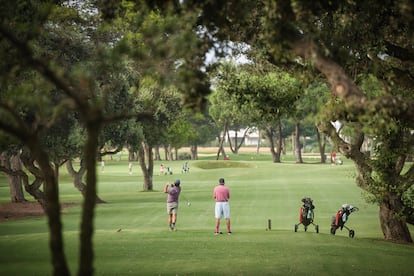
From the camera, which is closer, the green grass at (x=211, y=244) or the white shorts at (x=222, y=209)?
the green grass at (x=211, y=244)

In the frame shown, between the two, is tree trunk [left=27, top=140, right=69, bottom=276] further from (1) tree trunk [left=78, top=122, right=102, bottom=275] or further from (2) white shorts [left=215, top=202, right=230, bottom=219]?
(2) white shorts [left=215, top=202, right=230, bottom=219]

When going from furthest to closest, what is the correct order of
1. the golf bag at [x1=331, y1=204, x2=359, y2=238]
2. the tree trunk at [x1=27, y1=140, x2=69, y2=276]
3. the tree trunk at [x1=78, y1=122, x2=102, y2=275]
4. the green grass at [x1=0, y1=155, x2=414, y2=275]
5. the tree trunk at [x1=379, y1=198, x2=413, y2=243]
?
the tree trunk at [x1=379, y1=198, x2=413, y2=243] < the golf bag at [x1=331, y1=204, x2=359, y2=238] < the green grass at [x1=0, y1=155, x2=414, y2=275] < the tree trunk at [x1=27, y1=140, x2=69, y2=276] < the tree trunk at [x1=78, y1=122, x2=102, y2=275]

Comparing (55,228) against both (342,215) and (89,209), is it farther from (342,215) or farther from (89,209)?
(342,215)

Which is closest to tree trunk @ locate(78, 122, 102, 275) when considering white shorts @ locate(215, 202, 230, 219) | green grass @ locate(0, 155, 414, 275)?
green grass @ locate(0, 155, 414, 275)

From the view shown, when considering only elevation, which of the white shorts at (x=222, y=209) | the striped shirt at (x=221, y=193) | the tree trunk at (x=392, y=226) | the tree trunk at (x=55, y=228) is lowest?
the tree trunk at (x=392, y=226)

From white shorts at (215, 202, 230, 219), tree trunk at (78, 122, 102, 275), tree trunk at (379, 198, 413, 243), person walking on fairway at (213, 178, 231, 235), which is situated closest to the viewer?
tree trunk at (78, 122, 102, 275)

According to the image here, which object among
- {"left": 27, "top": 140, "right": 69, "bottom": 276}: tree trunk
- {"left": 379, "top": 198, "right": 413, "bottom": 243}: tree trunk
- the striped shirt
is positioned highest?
{"left": 27, "top": 140, "right": 69, "bottom": 276}: tree trunk

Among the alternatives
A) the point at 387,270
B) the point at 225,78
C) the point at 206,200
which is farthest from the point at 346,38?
the point at 206,200

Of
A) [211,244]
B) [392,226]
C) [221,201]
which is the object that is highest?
[221,201]

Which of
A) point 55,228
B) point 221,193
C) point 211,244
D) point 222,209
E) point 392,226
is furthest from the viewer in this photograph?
point 392,226

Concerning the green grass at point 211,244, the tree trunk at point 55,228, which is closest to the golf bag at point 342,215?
the green grass at point 211,244

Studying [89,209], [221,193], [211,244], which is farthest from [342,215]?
[89,209]

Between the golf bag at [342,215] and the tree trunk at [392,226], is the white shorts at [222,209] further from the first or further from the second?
the tree trunk at [392,226]

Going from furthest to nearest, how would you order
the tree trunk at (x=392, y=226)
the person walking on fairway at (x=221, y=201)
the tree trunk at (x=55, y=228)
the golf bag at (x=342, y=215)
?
the tree trunk at (x=392, y=226)
the golf bag at (x=342, y=215)
the person walking on fairway at (x=221, y=201)
the tree trunk at (x=55, y=228)
